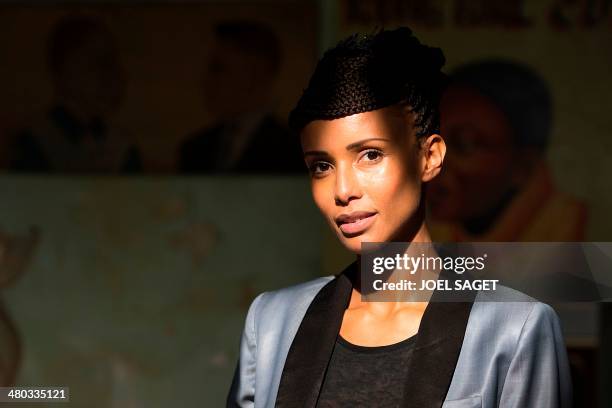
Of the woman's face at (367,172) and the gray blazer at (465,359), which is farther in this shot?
the woman's face at (367,172)

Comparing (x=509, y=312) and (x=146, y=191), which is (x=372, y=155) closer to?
(x=509, y=312)

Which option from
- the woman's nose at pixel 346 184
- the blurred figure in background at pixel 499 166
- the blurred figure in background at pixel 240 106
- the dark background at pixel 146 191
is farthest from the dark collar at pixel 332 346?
the blurred figure in background at pixel 240 106

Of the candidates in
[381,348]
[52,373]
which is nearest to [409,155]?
[381,348]

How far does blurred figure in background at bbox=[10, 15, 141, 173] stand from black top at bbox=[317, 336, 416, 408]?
3.82m

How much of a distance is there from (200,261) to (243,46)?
1373 mm

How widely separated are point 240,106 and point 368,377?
381cm

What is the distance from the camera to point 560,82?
5.67m

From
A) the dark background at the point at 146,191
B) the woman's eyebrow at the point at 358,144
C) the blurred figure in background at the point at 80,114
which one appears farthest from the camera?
the blurred figure in background at the point at 80,114

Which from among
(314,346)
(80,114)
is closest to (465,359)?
(314,346)

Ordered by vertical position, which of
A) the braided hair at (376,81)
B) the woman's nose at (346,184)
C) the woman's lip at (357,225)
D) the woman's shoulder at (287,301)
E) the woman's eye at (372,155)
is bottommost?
the woman's shoulder at (287,301)

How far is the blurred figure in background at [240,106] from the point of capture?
608 cm

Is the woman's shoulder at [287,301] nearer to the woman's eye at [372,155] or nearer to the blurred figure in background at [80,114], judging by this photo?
the woman's eye at [372,155]

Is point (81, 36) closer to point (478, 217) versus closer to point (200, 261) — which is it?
point (200, 261)

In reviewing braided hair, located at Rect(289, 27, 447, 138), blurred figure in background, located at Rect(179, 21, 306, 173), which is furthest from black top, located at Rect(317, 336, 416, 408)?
blurred figure in background, located at Rect(179, 21, 306, 173)
